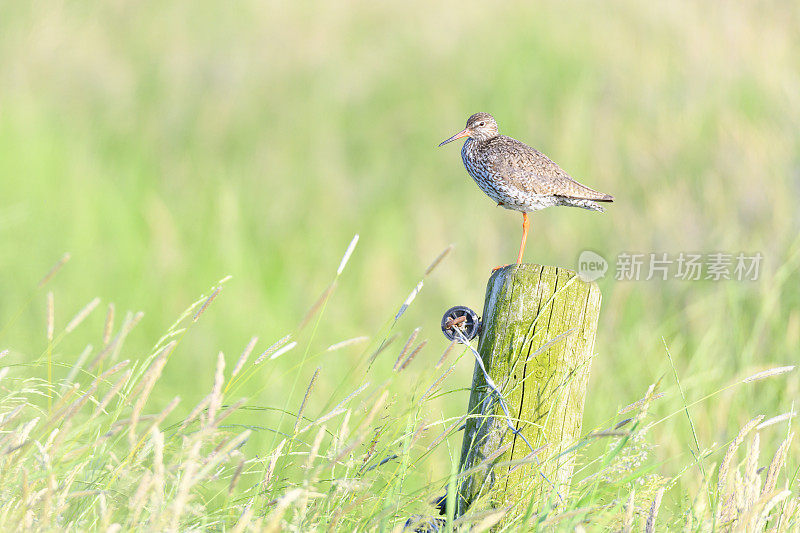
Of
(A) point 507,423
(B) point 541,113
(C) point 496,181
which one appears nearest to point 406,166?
(B) point 541,113

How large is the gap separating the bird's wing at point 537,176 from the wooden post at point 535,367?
68 centimetres

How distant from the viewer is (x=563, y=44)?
38.1 feet

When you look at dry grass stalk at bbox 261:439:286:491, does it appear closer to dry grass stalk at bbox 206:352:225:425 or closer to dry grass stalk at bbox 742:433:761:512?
dry grass stalk at bbox 206:352:225:425

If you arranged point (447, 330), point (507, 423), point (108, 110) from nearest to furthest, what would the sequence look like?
point (507, 423) < point (447, 330) < point (108, 110)

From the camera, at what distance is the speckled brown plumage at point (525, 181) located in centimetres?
332

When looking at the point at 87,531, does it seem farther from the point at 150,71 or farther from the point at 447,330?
Result: the point at 150,71

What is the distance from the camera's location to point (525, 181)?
3.31m

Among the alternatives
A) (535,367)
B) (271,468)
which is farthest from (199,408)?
(535,367)

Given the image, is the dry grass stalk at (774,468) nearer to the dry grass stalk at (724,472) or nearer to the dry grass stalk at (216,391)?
the dry grass stalk at (724,472)

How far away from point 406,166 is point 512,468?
8612 millimetres

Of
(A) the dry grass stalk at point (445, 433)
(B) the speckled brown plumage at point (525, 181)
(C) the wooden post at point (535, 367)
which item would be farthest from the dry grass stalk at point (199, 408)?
(B) the speckled brown plumage at point (525, 181)

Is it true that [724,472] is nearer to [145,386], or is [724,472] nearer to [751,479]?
[751,479]

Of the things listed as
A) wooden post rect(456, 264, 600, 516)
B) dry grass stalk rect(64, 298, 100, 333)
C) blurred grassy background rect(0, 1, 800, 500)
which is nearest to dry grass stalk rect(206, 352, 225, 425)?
dry grass stalk rect(64, 298, 100, 333)

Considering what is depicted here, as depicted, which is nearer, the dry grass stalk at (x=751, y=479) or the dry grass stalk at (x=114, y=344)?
the dry grass stalk at (x=114, y=344)
